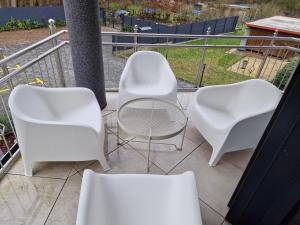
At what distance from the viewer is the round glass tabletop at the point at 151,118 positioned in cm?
202

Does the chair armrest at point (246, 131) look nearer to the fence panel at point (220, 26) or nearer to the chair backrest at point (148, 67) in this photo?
the chair backrest at point (148, 67)

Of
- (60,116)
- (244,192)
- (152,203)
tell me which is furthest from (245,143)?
(60,116)

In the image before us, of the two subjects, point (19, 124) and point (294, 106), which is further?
point (19, 124)

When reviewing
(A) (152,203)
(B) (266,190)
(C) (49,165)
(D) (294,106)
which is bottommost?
(C) (49,165)

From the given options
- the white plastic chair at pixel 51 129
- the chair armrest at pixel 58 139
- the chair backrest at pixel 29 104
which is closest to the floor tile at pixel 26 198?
the white plastic chair at pixel 51 129

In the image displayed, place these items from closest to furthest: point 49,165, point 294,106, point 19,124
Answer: point 294,106 → point 19,124 → point 49,165

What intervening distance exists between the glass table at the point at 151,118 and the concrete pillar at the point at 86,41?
722 millimetres

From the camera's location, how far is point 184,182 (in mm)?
1365

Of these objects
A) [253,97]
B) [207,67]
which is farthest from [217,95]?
[207,67]

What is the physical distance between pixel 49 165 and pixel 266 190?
194 cm

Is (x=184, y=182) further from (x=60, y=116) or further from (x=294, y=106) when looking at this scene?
(x=60, y=116)

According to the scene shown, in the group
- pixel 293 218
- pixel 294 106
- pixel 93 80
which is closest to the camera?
pixel 294 106

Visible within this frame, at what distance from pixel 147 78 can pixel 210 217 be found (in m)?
2.10

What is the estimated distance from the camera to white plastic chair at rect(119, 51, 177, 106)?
2664mm
